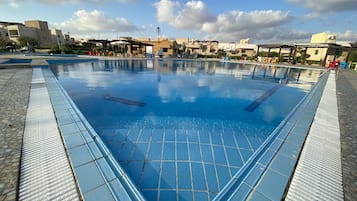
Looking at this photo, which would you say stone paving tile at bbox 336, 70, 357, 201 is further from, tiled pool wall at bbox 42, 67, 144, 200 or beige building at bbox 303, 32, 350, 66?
beige building at bbox 303, 32, 350, 66

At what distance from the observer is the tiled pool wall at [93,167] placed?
1.34 m

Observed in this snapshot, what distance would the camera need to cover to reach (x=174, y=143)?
106 inches

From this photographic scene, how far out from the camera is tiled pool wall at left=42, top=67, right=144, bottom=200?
1.34 meters

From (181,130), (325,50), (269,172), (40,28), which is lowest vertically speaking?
(181,130)

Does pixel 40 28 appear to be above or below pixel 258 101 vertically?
above

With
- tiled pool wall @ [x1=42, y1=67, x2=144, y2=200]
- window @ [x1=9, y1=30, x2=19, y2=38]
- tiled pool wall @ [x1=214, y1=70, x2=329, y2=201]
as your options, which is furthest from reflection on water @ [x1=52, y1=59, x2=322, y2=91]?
window @ [x1=9, y1=30, x2=19, y2=38]

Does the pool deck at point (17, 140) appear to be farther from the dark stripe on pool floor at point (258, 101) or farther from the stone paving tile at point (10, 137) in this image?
the dark stripe on pool floor at point (258, 101)

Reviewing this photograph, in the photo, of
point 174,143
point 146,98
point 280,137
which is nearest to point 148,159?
point 174,143

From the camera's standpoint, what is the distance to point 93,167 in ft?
5.25

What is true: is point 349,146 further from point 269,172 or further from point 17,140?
point 17,140

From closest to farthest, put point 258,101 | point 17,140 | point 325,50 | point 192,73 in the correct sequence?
point 17,140
point 258,101
point 192,73
point 325,50

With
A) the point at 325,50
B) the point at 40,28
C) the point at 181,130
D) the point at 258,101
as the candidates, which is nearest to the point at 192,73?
the point at 258,101

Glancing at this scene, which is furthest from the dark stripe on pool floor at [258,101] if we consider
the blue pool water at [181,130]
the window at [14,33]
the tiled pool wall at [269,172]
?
the window at [14,33]

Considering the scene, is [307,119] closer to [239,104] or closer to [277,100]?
[239,104]
